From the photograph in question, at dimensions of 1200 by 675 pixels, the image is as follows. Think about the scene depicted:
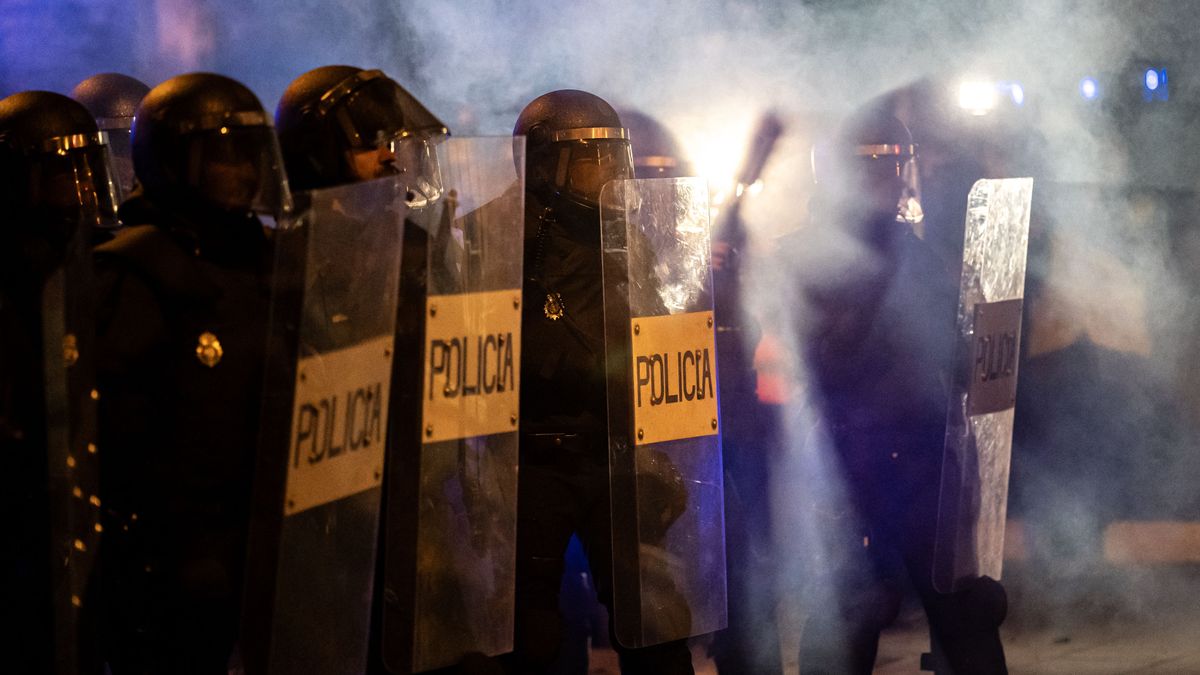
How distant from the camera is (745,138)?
6.85 meters

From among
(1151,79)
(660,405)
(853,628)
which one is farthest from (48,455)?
(1151,79)

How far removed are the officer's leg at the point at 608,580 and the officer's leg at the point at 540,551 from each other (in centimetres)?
7

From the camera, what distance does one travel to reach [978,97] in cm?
602

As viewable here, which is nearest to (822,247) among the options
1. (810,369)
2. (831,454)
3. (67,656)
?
(810,369)

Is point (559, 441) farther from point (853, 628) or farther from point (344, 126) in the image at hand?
point (853, 628)

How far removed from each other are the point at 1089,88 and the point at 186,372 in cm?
494

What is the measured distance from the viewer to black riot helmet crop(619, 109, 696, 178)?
19.3 feet

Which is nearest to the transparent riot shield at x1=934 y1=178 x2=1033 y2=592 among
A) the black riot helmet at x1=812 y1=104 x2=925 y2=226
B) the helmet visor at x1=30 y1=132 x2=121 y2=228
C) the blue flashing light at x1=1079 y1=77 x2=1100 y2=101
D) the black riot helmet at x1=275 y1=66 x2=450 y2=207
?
the black riot helmet at x1=812 y1=104 x2=925 y2=226

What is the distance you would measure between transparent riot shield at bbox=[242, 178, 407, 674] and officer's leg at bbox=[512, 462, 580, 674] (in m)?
0.73

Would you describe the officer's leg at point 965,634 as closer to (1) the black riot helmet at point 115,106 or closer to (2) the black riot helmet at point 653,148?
(2) the black riot helmet at point 653,148

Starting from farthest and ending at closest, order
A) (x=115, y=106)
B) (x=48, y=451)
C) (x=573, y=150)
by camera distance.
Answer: (x=115, y=106), (x=573, y=150), (x=48, y=451)

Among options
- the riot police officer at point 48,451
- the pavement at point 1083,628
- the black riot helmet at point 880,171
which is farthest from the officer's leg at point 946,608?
the riot police officer at point 48,451

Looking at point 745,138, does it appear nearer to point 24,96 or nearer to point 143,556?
point 24,96

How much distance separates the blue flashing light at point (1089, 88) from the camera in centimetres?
601
